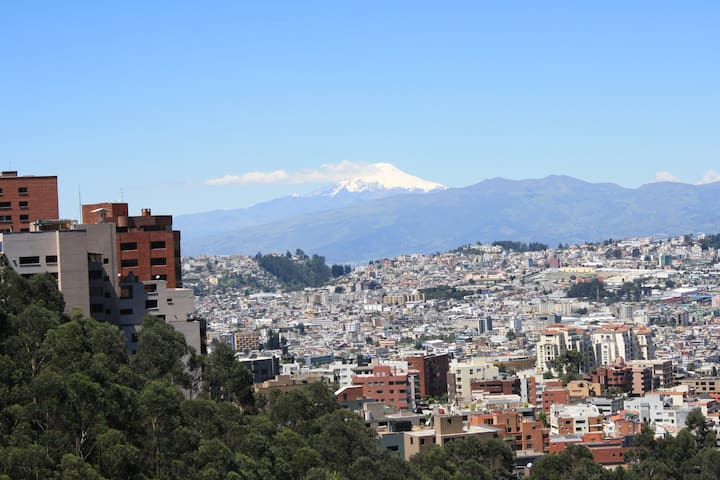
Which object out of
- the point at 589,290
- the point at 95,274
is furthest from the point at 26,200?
the point at 589,290

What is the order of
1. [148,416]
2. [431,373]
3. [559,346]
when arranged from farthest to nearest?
[559,346] < [431,373] < [148,416]

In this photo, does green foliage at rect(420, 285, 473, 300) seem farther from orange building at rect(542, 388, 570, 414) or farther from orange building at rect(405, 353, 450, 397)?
orange building at rect(542, 388, 570, 414)

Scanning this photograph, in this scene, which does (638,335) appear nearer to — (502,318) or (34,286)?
(502,318)

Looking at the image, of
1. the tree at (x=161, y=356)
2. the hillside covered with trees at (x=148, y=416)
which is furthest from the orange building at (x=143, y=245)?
the tree at (x=161, y=356)

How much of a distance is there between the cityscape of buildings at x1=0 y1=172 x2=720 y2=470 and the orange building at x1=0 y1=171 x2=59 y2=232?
33 mm

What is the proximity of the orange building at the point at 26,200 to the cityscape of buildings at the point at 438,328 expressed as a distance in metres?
0.03

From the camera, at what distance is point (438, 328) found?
5527 inches

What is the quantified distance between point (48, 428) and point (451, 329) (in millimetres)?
119119

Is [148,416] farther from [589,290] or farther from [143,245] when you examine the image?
[589,290]

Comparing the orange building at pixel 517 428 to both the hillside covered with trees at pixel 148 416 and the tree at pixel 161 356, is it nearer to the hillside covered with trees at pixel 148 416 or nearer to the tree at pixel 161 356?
the hillside covered with trees at pixel 148 416

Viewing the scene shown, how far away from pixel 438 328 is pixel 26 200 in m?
106

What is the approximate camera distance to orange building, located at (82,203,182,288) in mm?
37031

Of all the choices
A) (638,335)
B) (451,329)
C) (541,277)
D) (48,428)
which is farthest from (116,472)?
(541,277)

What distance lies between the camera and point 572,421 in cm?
5362
